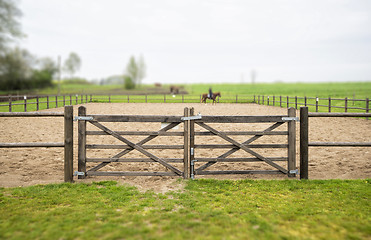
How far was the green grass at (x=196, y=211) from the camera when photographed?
11.8 feet

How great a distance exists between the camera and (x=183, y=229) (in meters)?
3.68

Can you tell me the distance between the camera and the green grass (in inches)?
141

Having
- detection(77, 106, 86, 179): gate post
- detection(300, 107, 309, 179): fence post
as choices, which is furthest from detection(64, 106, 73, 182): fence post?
detection(300, 107, 309, 179): fence post

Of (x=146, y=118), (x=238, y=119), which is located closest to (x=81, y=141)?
(x=146, y=118)

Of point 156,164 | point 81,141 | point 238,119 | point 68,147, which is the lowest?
point 156,164

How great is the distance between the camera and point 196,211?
4.34 m

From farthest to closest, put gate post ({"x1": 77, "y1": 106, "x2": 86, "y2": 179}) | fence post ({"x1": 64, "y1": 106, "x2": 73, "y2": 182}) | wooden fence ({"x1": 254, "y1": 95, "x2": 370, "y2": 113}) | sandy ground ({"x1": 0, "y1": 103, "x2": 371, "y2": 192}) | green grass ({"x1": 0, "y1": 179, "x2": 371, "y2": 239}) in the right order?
wooden fence ({"x1": 254, "y1": 95, "x2": 370, "y2": 113})
sandy ground ({"x1": 0, "y1": 103, "x2": 371, "y2": 192})
gate post ({"x1": 77, "y1": 106, "x2": 86, "y2": 179})
fence post ({"x1": 64, "y1": 106, "x2": 73, "y2": 182})
green grass ({"x1": 0, "y1": 179, "x2": 371, "y2": 239})

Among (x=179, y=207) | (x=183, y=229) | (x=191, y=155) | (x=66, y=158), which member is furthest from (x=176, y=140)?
(x=183, y=229)

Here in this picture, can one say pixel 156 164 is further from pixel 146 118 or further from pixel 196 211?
pixel 196 211

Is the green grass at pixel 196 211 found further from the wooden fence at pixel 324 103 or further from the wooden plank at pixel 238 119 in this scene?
the wooden fence at pixel 324 103

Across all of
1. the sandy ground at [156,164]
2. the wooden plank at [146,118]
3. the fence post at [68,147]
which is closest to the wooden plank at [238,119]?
the wooden plank at [146,118]

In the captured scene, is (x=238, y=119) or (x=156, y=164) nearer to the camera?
(x=238, y=119)

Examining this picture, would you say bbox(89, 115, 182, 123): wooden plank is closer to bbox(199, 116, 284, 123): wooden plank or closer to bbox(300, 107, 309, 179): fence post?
bbox(199, 116, 284, 123): wooden plank

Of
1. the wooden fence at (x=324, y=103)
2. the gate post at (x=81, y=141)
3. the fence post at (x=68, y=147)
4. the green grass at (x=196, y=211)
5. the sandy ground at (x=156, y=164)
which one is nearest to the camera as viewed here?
the green grass at (x=196, y=211)
